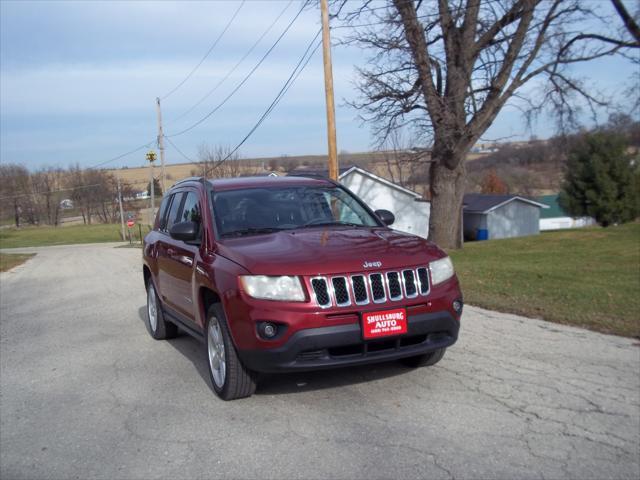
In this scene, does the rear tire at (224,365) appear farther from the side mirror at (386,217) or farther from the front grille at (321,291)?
the side mirror at (386,217)

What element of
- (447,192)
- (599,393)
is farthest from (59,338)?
(447,192)

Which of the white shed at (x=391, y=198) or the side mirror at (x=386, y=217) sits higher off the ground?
the side mirror at (x=386, y=217)

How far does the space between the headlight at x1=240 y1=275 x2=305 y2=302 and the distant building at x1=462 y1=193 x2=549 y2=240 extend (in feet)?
159

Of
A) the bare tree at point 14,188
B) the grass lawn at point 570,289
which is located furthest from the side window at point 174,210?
the bare tree at point 14,188

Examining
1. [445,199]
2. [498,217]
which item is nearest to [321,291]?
[445,199]

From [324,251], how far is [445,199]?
54.8 feet

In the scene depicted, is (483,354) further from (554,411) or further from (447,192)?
(447,192)

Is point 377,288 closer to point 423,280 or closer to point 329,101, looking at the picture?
point 423,280

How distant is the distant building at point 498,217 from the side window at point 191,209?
4657 cm

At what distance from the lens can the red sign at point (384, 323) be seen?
4676 millimetres

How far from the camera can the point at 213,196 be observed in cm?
614

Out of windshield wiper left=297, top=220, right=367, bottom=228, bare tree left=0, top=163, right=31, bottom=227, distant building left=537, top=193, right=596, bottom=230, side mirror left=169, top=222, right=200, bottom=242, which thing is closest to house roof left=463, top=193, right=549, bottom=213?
→ distant building left=537, top=193, right=596, bottom=230

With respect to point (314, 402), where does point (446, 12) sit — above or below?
above

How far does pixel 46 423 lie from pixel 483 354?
3917mm
